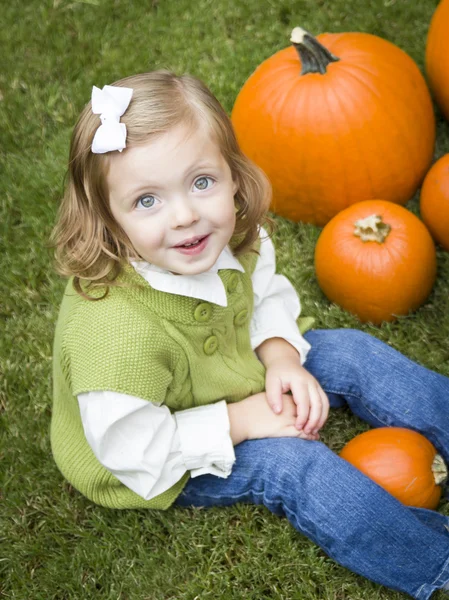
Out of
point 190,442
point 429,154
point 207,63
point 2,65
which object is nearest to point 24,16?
point 2,65

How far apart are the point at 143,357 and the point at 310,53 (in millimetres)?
1508

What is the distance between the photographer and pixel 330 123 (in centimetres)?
292

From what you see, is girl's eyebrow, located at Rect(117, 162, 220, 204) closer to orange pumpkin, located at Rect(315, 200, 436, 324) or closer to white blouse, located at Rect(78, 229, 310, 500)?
white blouse, located at Rect(78, 229, 310, 500)

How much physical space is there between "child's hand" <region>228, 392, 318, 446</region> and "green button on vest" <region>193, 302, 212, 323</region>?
292 millimetres

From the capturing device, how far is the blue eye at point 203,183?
1898 millimetres

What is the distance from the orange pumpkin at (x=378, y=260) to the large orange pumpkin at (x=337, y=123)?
0.23 meters

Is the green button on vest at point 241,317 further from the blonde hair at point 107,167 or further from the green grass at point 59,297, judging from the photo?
the green grass at point 59,297

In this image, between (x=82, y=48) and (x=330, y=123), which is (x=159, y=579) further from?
(x=82, y=48)

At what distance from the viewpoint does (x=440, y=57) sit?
3.22m

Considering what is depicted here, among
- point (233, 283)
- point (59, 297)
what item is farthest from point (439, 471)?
point (59, 297)

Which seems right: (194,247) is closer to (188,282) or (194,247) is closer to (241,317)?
(188,282)

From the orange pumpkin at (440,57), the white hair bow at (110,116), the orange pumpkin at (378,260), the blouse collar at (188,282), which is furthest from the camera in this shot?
the orange pumpkin at (440,57)

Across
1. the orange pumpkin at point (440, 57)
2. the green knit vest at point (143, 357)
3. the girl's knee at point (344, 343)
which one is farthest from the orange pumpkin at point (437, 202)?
the green knit vest at point (143, 357)

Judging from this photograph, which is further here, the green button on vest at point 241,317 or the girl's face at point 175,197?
the green button on vest at point 241,317
